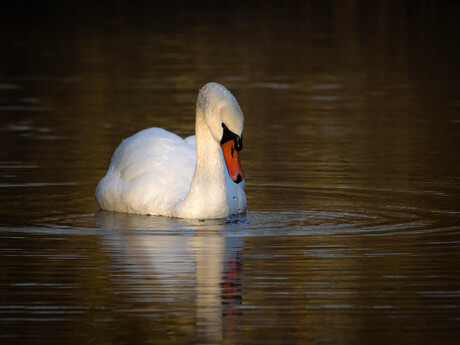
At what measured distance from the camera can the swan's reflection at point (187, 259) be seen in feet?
27.0

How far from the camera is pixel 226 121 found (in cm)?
1142

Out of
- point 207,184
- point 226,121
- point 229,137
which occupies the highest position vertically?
point 226,121

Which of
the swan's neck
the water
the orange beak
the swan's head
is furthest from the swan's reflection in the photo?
the swan's head

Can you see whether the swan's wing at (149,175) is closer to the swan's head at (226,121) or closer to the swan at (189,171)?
the swan at (189,171)

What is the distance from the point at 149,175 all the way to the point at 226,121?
133cm

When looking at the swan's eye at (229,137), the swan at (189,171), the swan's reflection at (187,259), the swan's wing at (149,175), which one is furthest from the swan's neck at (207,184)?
the swan's eye at (229,137)

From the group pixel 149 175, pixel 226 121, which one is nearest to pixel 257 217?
pixel 226 121

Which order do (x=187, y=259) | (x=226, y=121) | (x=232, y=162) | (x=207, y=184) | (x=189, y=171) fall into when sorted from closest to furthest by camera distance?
(x=187, y=259) → (x=232, y=162) → (x=226, y=121) → (x=207, y=184) → (x=189, y=171)

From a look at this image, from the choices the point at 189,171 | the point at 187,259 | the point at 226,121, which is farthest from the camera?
the point at 189,171

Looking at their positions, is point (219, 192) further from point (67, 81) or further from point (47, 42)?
point (47, 42)

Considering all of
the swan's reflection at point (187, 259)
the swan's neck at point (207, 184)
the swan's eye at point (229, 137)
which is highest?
the swan's eye at point (229, 137)

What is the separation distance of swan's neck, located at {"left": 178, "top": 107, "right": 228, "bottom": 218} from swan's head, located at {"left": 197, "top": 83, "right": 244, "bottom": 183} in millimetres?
327

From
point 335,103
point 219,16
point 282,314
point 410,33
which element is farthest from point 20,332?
point 219,16

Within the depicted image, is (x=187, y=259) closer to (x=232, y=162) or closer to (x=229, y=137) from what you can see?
(x=232, y=162)
